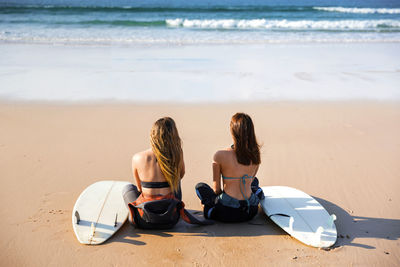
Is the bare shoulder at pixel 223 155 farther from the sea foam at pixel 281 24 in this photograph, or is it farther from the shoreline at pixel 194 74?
the sea foam at pixel 281 24

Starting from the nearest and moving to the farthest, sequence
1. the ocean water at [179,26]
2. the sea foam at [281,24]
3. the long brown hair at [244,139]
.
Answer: the long brown hair at [244,139] → the ocean water at [179,26] → the sea foam at [281,24]

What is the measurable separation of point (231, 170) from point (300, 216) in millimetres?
895

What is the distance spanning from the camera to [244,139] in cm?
293

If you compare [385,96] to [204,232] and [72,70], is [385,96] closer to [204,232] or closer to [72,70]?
[204,232]

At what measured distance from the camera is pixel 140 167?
2912 mm

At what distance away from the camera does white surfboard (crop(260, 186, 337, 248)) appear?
2998mm

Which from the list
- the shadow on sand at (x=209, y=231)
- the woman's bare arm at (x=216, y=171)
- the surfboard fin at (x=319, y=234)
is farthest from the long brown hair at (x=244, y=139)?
the surfboard fin at (x=319, y=234)

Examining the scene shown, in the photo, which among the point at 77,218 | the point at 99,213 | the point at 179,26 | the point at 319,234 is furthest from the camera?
the point at 179,26

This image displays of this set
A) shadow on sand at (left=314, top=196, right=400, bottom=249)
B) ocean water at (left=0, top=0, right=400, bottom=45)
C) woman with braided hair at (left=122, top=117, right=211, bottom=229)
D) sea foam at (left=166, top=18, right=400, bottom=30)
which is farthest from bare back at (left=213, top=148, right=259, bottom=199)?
sea foam at (left=166, top=18, right=400, bottom=30)

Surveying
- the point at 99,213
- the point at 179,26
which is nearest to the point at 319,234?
the point at 99,213

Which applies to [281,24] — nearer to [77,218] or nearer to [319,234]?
[319,234]

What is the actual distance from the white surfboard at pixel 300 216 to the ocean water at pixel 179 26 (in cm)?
1063

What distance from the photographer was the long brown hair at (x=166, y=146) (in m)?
2.82

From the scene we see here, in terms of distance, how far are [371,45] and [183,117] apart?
10.6 metres
